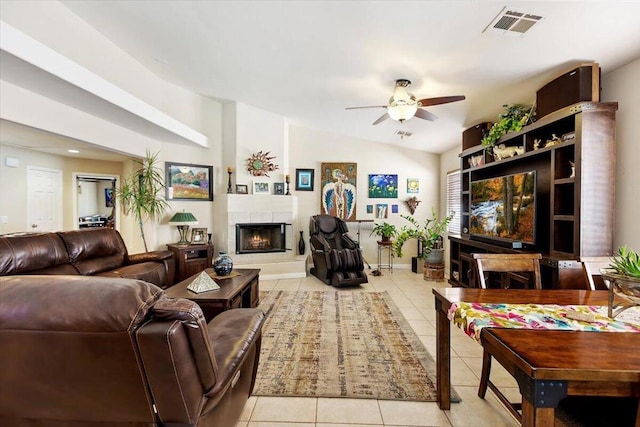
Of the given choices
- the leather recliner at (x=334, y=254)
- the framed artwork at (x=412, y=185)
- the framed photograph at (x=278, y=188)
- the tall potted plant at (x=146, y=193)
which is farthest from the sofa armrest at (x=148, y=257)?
the framed artwork at (x=412, y=185)

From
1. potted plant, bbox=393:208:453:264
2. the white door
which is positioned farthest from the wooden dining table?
the white door

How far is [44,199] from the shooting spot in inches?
225

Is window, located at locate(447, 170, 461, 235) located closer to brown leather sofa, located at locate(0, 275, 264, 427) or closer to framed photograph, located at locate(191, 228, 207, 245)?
framed photograph, located at locate(191, 228, 207, 245)

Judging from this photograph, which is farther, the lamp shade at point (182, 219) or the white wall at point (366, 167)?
the white wall at point (366, 167)

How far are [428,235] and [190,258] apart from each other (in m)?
4.22

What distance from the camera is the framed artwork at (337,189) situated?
6195 millimetres

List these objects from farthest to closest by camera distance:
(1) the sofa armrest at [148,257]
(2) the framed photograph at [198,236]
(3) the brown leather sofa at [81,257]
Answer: (2) the framed photograph at [198,236], (1) the sofa armrest at [148,257], (3) the brown leather sofa at [81,257]

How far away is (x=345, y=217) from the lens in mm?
6215

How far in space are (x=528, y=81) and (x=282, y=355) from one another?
3.39 m

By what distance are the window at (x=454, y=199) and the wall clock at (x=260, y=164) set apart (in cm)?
331

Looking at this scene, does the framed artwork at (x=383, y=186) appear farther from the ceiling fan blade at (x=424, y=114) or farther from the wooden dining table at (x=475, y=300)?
the wooden dining table at (x=475, y=300)

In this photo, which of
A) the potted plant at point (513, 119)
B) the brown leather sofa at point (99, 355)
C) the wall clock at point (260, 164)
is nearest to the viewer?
the brown leather sofa at point (99, 355)

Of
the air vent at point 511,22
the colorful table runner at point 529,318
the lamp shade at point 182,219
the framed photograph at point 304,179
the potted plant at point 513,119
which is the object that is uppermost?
the air vent at point 511,22

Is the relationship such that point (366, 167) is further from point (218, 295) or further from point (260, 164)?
point (218, 295)
